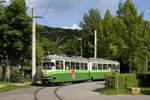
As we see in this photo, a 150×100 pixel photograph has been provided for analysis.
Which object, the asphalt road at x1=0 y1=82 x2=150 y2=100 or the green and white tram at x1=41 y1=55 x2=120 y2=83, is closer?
the asphalt road at x1=0 y1=82 x2=150 y2=100

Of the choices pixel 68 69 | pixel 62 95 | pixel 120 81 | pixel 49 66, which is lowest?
pixel 62 95

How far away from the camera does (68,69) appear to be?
25953 millimetres

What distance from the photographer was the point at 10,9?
2852cm

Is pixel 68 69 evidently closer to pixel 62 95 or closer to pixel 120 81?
pixel 120 81

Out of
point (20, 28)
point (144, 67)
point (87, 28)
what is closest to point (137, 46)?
point (144, 67)

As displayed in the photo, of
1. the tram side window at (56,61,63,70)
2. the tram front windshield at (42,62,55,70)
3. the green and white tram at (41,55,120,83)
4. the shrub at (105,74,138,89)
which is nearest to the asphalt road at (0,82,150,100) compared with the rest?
the shrub at (105,74,138,89)

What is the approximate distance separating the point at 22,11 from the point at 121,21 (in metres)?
11.0

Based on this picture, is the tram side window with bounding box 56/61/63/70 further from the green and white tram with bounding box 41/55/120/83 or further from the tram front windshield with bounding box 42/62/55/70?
the tram front windshield with bounding box 42/62/55/70

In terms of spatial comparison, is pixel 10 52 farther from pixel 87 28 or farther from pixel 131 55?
pixel 87 28

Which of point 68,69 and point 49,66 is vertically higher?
point 49,66

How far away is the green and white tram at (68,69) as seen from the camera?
79.0 feet

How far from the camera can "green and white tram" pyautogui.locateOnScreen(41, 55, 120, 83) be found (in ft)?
79.0

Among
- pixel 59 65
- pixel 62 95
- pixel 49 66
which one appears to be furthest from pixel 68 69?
pixel 62 95

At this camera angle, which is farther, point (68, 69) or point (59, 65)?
point (68, 69)
